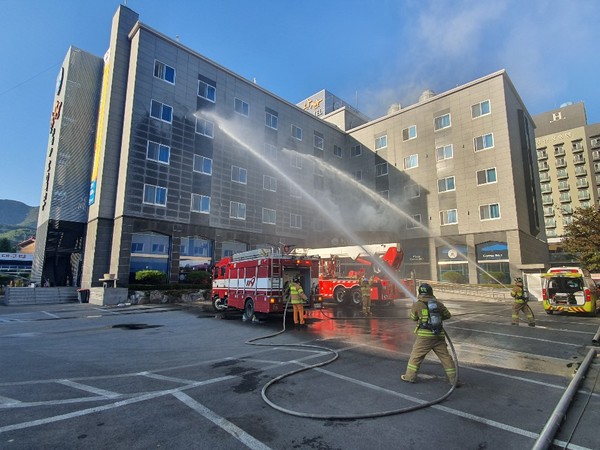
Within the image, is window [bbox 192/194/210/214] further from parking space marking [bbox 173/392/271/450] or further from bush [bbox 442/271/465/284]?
parking space marking [bbox 173/392/271/450]

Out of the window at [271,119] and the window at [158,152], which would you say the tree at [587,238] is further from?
the window at [158,152]

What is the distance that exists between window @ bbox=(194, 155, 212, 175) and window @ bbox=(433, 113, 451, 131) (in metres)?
24.1

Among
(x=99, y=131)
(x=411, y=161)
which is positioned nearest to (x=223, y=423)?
(x=99, y=131)

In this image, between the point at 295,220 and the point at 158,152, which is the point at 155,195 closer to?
the point at 158,152

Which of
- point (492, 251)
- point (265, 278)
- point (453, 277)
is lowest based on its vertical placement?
point (265, 278)

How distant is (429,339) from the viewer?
5.91m

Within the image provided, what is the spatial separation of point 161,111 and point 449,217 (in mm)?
28371

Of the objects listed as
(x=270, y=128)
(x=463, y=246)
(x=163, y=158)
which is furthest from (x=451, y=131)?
(x=163, y=158)

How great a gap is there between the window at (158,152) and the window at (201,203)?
12.1ft

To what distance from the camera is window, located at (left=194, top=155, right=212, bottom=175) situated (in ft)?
95.6

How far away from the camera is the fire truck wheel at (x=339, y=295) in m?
19.1

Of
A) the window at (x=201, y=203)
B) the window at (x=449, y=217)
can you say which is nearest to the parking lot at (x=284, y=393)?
the window at (x=201, y=203)

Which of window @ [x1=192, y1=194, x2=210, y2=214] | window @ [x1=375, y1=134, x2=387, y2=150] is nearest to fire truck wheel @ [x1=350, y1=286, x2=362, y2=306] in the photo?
window @ [x1=192, y1=194, x2=210, y2=214]

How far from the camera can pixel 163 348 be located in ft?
29.8
